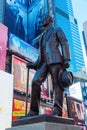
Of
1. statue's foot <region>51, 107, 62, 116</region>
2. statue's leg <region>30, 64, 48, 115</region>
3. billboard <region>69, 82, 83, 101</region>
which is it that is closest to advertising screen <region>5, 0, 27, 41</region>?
billboard <region>69, 82, 83, 101</region>

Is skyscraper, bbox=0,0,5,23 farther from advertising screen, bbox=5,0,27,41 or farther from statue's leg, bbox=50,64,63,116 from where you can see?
statue's leg, bbox=50,64,63,116

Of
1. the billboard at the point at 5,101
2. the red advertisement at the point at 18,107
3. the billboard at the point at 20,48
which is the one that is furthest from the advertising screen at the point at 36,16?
the billboard at the point at 5,101

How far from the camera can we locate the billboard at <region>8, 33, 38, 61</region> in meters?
12.8

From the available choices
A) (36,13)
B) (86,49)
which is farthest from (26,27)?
(86,49)

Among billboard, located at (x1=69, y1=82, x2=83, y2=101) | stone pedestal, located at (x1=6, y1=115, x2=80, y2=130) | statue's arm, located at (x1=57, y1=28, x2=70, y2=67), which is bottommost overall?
stone pedestal, located at (x1=6, y1=115, x2=80, y2=130)

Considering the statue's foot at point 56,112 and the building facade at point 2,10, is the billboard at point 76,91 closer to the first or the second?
the building facade at point 2,10

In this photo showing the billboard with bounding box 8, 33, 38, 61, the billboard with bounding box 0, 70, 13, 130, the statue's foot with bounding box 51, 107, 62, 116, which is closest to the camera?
the statue's foot with bounding box 51, 107, 62, 116

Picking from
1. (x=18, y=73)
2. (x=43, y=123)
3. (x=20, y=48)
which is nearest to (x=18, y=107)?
(x=18, y=73)

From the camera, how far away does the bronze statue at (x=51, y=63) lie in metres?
2.76

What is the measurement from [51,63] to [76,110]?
1175cm

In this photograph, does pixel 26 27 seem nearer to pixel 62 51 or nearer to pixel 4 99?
pixel 4 99

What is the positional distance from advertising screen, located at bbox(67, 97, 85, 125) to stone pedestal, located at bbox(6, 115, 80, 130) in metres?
11.2

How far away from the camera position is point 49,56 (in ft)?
9.57

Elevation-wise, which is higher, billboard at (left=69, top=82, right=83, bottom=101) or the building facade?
the building facade
